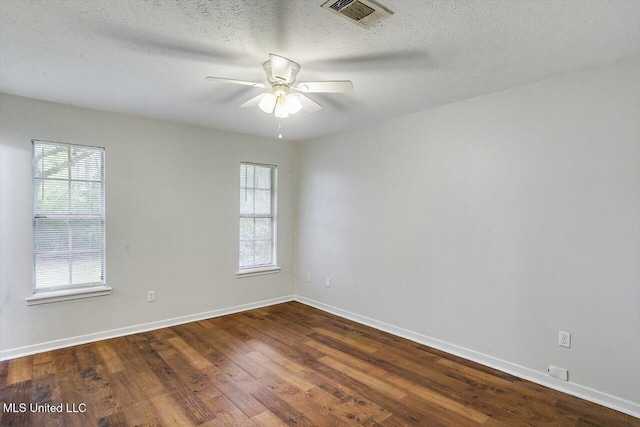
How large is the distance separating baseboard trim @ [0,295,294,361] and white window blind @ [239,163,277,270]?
553mm

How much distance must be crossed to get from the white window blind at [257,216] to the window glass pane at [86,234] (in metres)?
1.65

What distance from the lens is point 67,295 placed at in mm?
3264

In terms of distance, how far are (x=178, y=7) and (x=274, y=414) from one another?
2.48 meters

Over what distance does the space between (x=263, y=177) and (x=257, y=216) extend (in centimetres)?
57

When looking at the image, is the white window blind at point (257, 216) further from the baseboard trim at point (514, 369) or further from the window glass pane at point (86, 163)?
the window glass pane at point (86, 163)

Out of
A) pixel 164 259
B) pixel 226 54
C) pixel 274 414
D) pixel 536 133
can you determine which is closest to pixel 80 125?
pixel 164 259

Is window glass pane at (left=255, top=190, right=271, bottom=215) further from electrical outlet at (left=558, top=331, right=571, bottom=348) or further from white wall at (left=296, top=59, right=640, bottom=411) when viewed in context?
electrical outlet at (left=558, top=331, right=571, bottom=348)

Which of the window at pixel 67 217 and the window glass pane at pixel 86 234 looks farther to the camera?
the window glass pane at pixel 86 234

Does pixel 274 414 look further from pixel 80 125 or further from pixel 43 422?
pixel 80 125

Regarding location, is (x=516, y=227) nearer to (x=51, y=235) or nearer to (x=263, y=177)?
(x=263, y=177)

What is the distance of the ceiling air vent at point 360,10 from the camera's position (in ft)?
5.42

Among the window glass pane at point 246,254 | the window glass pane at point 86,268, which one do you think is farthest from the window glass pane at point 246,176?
the window glass pane at point 86,268

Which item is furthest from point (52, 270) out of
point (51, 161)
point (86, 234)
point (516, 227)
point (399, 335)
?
point (516, 227)

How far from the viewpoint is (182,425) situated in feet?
6.86
